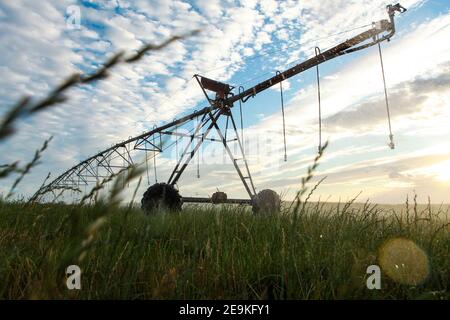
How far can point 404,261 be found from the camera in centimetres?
A: 337

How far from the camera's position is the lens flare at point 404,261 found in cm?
306

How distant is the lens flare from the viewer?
10.1ft

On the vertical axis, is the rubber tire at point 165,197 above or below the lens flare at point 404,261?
above

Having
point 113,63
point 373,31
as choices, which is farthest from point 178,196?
point 113,63

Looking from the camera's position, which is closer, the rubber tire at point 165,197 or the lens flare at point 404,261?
the lens flare at point 404,261

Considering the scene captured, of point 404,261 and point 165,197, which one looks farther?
point 165,197

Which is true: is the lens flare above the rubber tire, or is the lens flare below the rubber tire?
below

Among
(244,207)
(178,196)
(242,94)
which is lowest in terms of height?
(244,207)

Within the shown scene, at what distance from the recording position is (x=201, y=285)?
9.24 ft

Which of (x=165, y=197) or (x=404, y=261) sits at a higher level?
(x=165, y=197)

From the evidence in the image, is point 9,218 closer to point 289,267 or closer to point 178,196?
point 289,267

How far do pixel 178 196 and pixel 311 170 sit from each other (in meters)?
10.7

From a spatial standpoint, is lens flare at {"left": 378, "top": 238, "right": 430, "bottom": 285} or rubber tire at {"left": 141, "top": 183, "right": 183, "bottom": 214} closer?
lens flare at {"left": 378, "top": 238, "right": 430, "bottom": 285}
